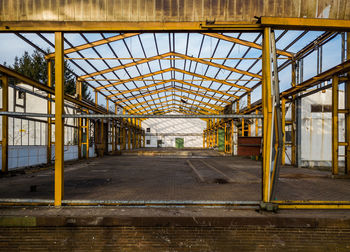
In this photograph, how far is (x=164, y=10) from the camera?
397 centimetres

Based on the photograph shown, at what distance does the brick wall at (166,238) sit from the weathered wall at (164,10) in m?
3.49

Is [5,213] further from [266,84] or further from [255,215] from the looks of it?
[266,84]

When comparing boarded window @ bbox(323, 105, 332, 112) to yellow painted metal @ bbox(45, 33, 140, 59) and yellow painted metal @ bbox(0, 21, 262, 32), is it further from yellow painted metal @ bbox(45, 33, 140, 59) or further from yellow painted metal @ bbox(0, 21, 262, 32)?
yellow painted metal @ bbox(0, 21, 262, 32)

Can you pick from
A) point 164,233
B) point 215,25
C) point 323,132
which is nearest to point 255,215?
point 164,233

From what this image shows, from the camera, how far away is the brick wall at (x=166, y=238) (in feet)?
10.8

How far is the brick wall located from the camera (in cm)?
330

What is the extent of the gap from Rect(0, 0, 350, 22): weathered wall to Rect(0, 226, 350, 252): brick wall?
3.49 meters

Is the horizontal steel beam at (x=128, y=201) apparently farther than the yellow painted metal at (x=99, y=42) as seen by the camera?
No

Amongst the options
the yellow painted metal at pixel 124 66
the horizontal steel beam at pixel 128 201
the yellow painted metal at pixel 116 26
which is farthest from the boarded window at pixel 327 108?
the horizontal steel beam at pixel 128 201

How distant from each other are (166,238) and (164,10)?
378 centimetres

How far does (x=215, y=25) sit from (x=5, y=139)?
7711 mm

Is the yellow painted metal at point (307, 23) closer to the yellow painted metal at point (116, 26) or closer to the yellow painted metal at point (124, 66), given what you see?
the yellow painted metal at point (116, 26)

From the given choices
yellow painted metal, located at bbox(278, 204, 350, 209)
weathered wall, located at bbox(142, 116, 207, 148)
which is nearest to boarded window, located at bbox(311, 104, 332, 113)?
yellow painted metal, located at bbox(278, 204, 350, 209)

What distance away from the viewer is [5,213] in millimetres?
3471
